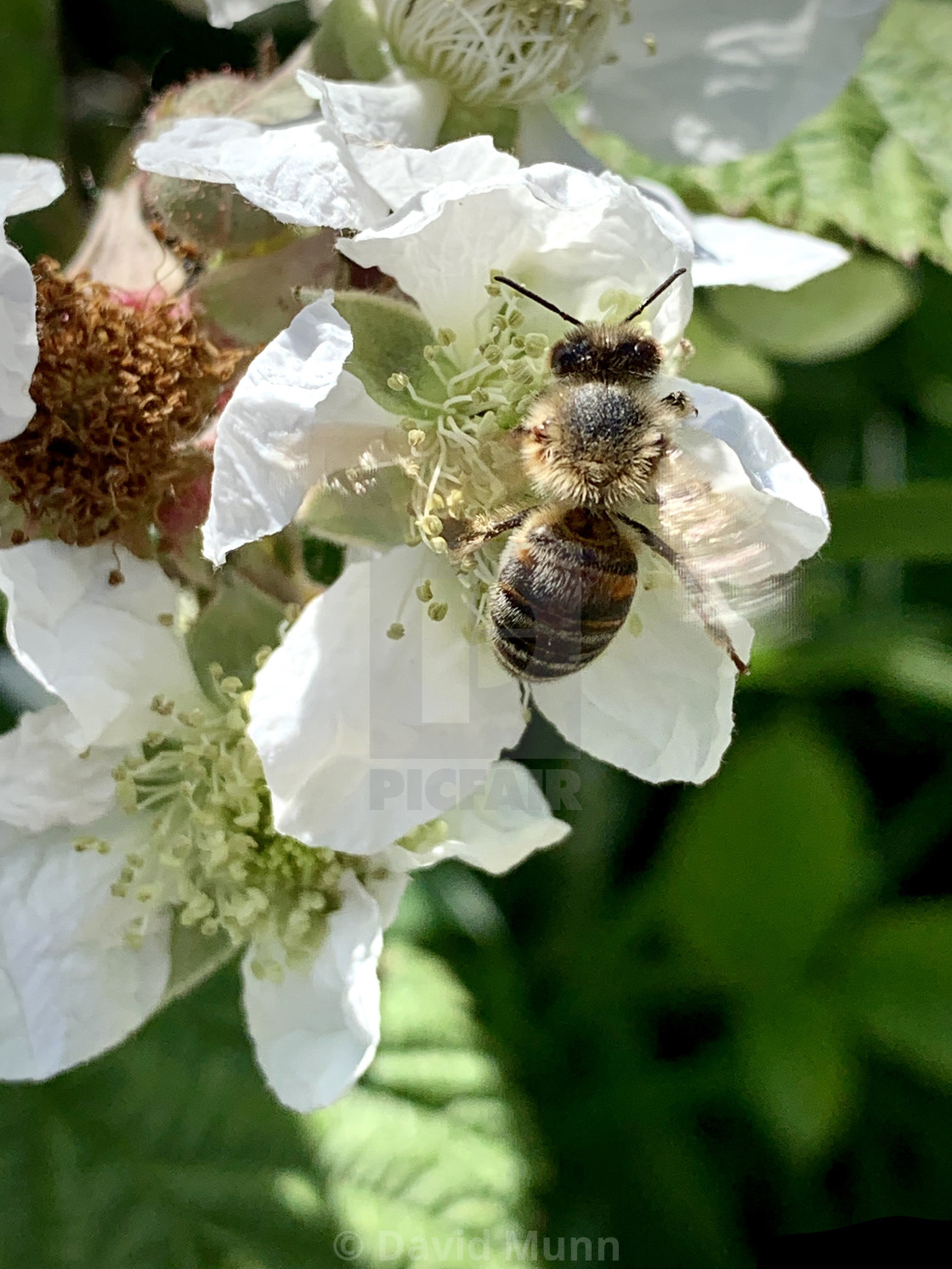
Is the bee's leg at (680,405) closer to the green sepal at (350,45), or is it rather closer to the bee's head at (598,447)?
the bee's head at (598,447)

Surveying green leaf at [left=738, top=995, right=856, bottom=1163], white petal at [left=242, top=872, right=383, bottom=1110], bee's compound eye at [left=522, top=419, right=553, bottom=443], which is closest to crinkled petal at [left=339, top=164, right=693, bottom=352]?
bee's compound eye at [left=522, top=419, right=553, bottom=443]

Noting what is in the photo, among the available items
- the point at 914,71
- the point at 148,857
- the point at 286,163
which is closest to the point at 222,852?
the point at 148,857

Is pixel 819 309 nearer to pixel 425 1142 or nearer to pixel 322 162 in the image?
pixel 322 162

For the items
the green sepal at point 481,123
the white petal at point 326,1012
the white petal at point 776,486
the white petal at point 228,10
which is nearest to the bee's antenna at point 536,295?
the white petal at point 776,486

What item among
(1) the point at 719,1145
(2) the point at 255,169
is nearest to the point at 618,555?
(2) the point at 255,169

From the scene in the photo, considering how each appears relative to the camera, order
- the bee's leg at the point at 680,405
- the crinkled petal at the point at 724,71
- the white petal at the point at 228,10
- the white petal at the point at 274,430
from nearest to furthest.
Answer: the white petal at the point at 274,430
the bee's leg at the point at 680,405
the white petal at the point at 228,10
the crinkled petal at the point at 724,71
